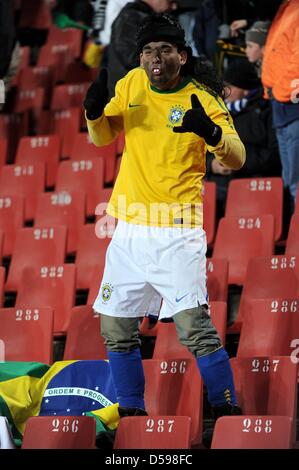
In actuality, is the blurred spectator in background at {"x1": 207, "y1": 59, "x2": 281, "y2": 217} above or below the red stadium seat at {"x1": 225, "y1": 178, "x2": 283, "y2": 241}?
above

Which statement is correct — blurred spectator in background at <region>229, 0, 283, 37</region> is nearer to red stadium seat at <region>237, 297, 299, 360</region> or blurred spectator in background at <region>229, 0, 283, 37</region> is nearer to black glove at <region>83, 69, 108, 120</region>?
red stadium seat at <region>237, 297, 299, 360</region>

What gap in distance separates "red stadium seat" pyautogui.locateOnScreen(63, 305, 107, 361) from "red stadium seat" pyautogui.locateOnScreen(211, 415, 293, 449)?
1204mm

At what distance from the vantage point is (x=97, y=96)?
4.53m

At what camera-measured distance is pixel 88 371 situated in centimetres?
503

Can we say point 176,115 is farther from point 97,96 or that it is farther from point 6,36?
point 6,36

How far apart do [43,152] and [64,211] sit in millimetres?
1023

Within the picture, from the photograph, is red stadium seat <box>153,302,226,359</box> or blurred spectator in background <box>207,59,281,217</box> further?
blurred spectator in background <box>207,59,281,217</box>

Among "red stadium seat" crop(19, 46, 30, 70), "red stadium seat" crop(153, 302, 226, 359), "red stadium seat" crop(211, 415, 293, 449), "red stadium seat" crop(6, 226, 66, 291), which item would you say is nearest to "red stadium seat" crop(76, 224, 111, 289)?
"red stadium seat" crop(6, 226, 66, 291)

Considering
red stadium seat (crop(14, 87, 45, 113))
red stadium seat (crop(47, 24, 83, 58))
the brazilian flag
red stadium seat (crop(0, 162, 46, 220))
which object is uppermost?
red stadium seat (crop(47, 24, 83, 58))

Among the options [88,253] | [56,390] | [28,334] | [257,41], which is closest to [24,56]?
[257,41]

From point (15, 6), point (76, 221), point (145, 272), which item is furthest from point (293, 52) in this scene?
point (15, 6)

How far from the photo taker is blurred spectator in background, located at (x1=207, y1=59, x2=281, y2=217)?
6.73 metres

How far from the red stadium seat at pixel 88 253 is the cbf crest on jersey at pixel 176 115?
1.77 metres

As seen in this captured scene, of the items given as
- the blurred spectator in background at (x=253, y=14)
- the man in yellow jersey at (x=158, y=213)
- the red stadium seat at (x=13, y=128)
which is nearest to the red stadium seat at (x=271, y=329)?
the man in yellow jersey at (x=158, y=213)
